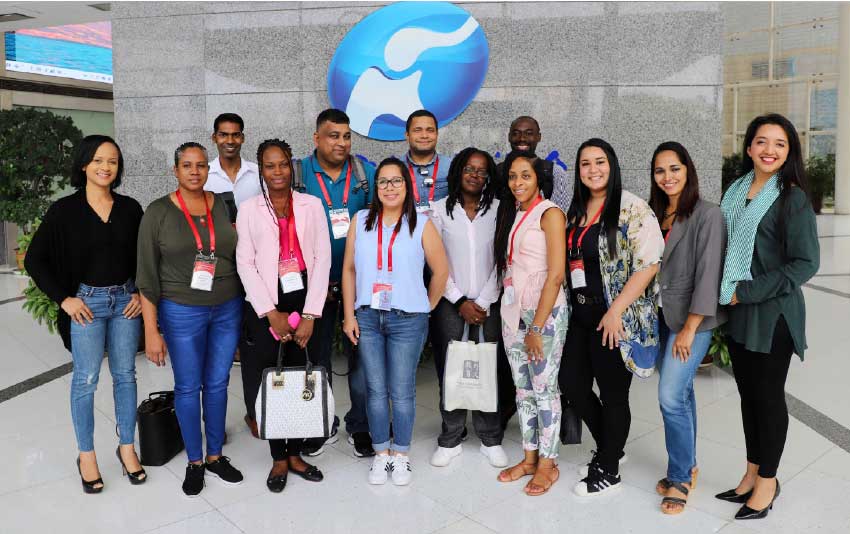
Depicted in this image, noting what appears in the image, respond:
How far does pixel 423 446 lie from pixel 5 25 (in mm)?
9760

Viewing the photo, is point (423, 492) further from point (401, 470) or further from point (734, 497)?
point (734, 497)

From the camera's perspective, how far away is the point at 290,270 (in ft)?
9.13

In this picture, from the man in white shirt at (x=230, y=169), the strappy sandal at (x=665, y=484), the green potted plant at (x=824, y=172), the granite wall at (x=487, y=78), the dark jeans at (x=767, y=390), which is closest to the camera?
the dark jeans at (x=767, y=390)

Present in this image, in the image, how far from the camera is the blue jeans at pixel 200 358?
276 centimetres

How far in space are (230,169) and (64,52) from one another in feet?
37.5

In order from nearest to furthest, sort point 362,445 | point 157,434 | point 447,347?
point 447,347 < point 157,434 < point 362,445

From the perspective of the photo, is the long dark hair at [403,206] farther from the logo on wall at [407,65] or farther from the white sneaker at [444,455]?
the logo on wall at [407,65]

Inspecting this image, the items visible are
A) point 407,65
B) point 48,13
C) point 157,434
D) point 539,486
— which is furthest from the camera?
point 48,13

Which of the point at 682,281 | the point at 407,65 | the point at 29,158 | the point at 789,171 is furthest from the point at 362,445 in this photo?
the point at 29,158

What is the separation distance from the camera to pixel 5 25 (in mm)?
9570

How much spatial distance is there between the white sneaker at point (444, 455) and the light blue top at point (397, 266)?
0.75 meters

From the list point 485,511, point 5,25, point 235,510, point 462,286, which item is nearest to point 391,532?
point 485,511

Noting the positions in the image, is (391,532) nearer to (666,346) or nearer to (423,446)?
(423,446)

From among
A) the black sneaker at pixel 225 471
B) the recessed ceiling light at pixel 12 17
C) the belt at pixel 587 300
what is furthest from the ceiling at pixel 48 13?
the belt at pixel 587 300
